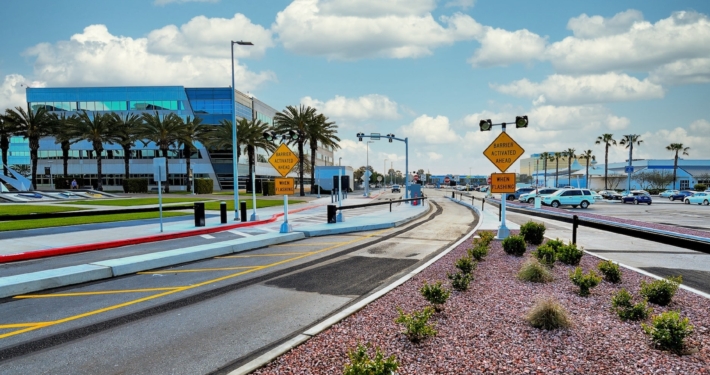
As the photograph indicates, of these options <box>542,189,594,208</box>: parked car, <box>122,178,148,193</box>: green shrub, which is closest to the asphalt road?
<box>542,189,594,208</box>: parked car

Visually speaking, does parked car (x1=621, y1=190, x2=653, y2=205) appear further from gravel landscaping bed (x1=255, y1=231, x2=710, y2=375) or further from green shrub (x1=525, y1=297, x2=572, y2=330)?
green shrub (x1=525, y1=297, x2=572, y2=330)

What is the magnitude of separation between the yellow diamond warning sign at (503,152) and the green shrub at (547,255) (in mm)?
4954

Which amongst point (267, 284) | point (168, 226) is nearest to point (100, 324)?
point (267, 284)

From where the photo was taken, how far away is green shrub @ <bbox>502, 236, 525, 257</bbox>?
1051 cm

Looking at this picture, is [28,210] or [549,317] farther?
[28,210]

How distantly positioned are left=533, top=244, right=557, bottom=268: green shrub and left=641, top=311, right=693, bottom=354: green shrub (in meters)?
4.16

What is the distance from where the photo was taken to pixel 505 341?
4.92m

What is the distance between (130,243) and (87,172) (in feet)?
241

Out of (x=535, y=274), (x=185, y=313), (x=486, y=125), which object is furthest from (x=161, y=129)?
(x=535, y=274)

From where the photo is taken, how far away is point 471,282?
308 inches

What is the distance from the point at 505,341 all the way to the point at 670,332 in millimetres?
1770

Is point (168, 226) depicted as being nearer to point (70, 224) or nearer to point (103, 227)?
point (103, 227)

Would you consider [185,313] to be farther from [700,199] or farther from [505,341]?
[700,199]

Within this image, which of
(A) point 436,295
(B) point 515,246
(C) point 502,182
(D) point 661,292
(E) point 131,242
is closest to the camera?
(A) point 436,295
